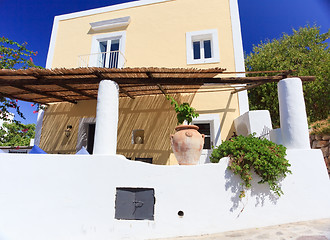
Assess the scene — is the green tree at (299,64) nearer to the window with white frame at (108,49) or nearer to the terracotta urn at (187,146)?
the terracotta urn at (187,146)

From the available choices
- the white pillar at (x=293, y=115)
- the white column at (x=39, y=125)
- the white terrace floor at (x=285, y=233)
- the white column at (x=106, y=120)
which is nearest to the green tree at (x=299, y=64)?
the white pillar at (x=293, y=115)

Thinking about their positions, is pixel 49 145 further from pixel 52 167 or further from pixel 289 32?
pixel 289 32

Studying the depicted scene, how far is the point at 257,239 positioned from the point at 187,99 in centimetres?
489

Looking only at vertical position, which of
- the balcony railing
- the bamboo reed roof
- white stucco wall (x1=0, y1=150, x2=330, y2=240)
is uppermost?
the balcony railing

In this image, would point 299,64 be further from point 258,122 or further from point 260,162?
point 260,162

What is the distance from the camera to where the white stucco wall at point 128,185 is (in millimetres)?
3623

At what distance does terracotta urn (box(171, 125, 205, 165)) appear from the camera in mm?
4195

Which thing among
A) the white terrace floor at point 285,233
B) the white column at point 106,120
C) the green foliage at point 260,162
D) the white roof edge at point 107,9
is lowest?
the white terrace floor at point 285,233

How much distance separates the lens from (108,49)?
27.5ft

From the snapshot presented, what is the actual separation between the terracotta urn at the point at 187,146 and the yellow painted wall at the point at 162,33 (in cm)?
389

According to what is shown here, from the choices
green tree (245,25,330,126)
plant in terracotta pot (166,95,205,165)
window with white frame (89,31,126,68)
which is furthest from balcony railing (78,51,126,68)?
green tree (245,25,330,126)

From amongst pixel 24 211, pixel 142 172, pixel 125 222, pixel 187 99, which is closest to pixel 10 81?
pixel 24 211

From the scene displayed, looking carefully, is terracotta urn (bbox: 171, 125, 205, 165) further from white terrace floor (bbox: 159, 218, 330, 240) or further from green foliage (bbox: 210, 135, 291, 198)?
white terrace floor (bbox: 159, 218, 330, 240)

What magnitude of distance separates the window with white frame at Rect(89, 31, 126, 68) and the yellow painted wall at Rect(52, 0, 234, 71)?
0.82 feet
